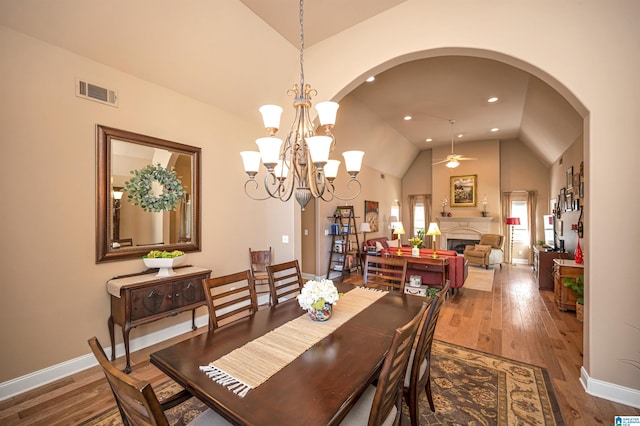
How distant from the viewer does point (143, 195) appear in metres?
2.95

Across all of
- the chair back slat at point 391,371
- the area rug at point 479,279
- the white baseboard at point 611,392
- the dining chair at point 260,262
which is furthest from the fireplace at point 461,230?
the chair back slat at point 391,371

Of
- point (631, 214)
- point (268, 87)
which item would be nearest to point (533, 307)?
point (631, 214)

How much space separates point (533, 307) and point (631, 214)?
2.93m

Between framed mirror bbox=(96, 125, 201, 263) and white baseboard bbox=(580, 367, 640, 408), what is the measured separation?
4.09 metres

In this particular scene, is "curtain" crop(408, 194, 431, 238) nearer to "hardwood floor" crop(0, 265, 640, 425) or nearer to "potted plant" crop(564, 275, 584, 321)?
"hardwood floor" crop(0, 265, 640, 425)

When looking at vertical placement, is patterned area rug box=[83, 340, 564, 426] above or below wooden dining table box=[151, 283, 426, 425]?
below

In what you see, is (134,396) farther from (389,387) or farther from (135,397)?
Answer: (389,387)

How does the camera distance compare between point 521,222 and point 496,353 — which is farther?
point 521,222

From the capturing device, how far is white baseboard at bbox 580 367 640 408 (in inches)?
81.4

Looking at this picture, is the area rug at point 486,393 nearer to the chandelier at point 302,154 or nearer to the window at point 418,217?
the chandelier at point 302,154

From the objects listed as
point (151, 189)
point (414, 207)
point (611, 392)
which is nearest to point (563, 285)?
point (611, 392)

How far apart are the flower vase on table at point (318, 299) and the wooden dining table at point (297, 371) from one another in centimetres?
17

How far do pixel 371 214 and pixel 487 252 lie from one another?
3267 millimetres

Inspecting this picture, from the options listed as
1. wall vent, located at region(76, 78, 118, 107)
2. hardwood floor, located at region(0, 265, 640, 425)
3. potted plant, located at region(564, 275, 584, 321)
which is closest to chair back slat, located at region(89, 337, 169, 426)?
hardwood floor, located at region(0, 265, 640, 425)
